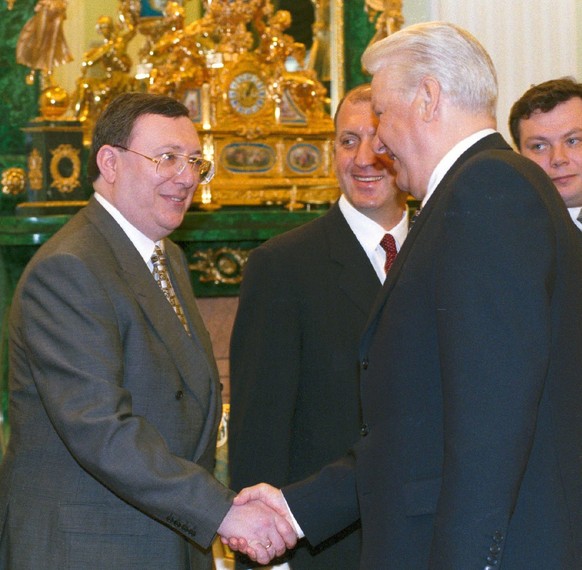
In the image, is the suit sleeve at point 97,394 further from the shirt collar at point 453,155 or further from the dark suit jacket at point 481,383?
the shirt collar at point 453,155

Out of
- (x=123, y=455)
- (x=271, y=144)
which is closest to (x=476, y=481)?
(x=123, y=455)

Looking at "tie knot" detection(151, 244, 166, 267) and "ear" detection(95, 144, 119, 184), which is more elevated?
"ear" detection(95, 144, 119, 184)

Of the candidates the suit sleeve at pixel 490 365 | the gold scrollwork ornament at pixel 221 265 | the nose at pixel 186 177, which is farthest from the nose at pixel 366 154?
the gold scrollwork ornament at pixel 221 265

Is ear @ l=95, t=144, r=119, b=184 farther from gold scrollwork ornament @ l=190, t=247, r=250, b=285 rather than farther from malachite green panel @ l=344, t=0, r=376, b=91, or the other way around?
malachite green panel @ l=344, t=0, r=376, b=91

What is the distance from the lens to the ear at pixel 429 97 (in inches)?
89.6

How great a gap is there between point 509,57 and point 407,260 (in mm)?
3478

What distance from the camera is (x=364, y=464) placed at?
2.35 m

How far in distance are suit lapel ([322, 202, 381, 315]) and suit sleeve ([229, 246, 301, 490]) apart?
157 millimetres

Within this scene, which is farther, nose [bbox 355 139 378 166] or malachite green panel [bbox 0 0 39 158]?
malachite green panel [bbox 0 0 39 158]


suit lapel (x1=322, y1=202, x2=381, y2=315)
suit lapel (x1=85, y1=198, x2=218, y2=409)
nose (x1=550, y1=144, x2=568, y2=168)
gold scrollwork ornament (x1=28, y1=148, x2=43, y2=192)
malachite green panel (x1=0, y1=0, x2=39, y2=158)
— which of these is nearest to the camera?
suit lapel (x1=85, y1=198, x2=218, y2=409)

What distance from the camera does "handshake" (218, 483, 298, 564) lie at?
295 centimetres

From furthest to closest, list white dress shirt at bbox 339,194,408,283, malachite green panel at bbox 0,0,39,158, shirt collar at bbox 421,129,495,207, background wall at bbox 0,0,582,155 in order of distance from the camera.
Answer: malachite green panel at bbox 0,0,39,158
background wall at bbox 0,0,582,155
white dress shirt at bbox 339,194,408,283
shirt collar at bbox 421,129,495,207

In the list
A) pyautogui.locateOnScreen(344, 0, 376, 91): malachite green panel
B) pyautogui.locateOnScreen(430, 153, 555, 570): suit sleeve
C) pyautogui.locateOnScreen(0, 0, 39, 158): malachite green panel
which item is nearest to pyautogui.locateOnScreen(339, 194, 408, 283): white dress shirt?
pyautogui.locateOnScreen(430, 153, 555, 570): suit sleeve

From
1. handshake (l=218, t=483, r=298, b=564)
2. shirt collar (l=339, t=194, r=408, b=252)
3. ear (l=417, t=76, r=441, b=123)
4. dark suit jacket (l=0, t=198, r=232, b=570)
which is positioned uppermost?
ear (l=417, t=76, r=441, b=123)
